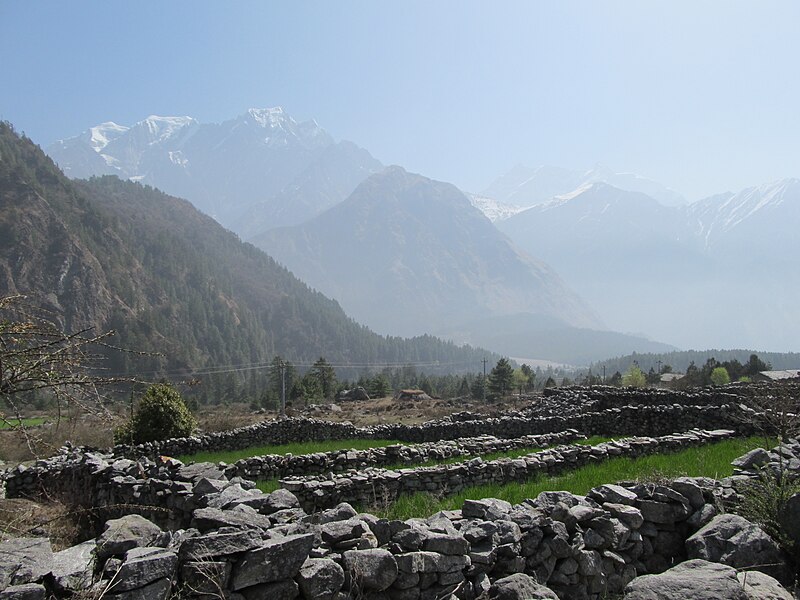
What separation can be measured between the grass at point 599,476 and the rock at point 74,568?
4724 mm

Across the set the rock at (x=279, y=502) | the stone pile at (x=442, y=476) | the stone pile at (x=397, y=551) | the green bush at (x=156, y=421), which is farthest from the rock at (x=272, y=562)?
the green bush at (x=156, y=421)

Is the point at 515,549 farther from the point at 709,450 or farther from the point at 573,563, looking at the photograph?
the point at 709,450

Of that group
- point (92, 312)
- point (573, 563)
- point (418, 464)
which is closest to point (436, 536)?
point (573, 563)

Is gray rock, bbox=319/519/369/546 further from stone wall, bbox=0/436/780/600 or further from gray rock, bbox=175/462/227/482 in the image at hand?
gray rock, bbox=175/462/227/482

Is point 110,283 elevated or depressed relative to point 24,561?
elevated

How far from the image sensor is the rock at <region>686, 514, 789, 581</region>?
7.04m

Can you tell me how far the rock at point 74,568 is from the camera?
202 inches

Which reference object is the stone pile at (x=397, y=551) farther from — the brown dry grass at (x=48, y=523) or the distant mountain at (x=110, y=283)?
the distant mountain at (x=110, y=283)

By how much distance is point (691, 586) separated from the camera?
5.68 meters

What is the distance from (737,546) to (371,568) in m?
4.92

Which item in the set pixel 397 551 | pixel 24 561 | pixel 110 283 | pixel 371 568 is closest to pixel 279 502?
pixel 397 551

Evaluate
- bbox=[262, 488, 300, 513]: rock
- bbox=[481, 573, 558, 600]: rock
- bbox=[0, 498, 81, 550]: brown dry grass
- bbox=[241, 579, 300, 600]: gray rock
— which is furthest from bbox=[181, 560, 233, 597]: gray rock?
bbox=[0, 498, 81, 550]: brown dry grass

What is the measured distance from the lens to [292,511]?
7.98 metres

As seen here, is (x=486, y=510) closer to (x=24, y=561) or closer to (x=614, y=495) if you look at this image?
(x=614, y=495)
